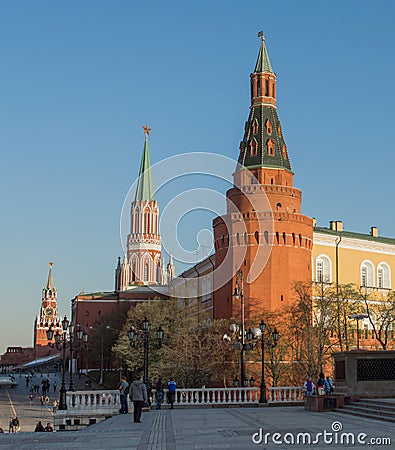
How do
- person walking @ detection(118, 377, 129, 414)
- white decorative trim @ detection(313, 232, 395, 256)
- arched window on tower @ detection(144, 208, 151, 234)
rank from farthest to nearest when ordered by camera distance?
arched window on tower @ detection(144, 208, 151, 234) → white decorative trim @ detection(313, 232, 395, 256) → person walking @ detection(118, 377, 129, 414)

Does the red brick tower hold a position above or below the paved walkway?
above

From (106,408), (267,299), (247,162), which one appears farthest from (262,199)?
(106,408)

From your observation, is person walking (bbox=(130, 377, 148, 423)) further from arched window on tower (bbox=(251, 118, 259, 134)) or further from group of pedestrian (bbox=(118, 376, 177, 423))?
arched window on tower (bbox=(251, 118, 259, 134))

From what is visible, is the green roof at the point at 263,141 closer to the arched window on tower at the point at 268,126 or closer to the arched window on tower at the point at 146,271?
the arched window on tower at the point at 268,126

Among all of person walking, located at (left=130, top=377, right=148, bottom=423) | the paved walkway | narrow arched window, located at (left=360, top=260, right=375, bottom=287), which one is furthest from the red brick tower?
person walking, located at (left=130, top=377, right=148, bottom=423)

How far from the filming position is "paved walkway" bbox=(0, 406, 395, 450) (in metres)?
15.0

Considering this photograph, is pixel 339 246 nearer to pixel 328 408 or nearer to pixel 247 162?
pixel 247 162

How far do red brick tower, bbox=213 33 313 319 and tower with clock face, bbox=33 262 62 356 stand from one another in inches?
5004

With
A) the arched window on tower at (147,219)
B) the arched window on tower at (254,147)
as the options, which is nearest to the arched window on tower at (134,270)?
the arched window on tower at (147,219)

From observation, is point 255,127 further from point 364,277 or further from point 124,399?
point 124,399

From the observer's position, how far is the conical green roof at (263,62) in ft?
219

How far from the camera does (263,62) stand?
220 feet

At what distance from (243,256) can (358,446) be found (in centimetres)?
4695

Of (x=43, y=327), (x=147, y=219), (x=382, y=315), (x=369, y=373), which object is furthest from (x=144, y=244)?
(x=369, y=373)
